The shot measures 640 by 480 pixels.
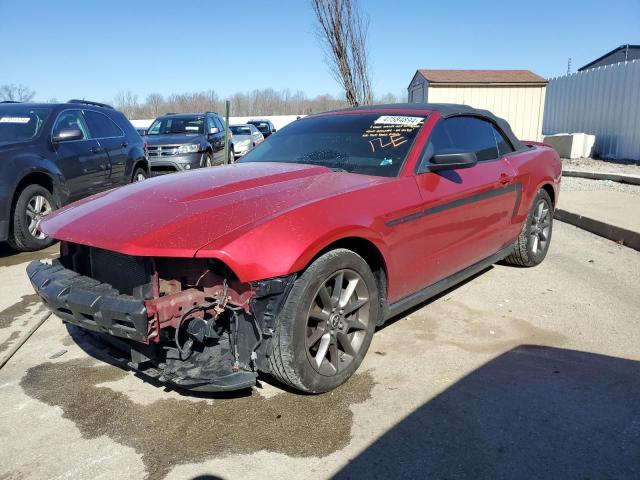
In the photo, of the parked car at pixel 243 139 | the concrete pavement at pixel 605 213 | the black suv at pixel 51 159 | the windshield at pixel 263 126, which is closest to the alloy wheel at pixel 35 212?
the black suv at pixel 51 159

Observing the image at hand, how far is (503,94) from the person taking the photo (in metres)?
16.8

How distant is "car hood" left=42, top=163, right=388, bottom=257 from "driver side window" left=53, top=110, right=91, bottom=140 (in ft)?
13.1

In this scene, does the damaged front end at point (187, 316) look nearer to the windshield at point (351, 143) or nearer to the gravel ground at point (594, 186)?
the windshield at point (351, 143)

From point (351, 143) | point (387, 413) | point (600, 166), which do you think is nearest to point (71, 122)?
point (351, 143)

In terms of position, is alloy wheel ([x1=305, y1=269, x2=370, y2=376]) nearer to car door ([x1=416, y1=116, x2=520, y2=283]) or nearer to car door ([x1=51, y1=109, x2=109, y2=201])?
car door ([x1=416, y1=116, x2=520, y2=283])

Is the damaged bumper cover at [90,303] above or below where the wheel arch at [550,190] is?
below

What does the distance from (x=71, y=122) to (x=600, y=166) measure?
40.6 feet

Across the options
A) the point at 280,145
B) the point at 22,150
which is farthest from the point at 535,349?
the point at 22,150

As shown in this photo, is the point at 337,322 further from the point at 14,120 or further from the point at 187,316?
the point at 14,120

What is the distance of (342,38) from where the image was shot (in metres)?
14.0

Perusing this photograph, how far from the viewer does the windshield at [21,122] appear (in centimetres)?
641

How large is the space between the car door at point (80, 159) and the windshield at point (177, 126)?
512cm

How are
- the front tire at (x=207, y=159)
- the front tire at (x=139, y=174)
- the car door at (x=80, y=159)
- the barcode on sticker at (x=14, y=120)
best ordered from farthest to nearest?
1. the front tire at (x=207, y=159)
2. the front tire at (x=139, y=174)
3. the car door at (x=80, y=159)
4. the barcode on sticker at (x=14, y=120)

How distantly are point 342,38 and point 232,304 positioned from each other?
12.9 meters
